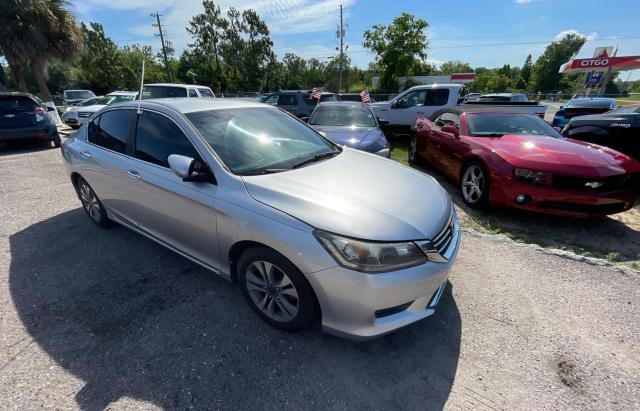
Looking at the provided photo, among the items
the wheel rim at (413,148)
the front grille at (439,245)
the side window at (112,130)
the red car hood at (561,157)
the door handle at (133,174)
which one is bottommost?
the wheel rim at (413,148)

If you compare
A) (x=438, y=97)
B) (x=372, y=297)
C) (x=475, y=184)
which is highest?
(x=438, y=97)

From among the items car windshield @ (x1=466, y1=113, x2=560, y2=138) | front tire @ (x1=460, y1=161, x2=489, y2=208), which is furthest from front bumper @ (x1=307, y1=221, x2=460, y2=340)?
car windshield @ (x1=466, y1=113, x2=560, y2=138)

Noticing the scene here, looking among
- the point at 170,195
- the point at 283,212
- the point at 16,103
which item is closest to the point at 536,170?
the point at 283,212

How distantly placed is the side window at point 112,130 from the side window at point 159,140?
0.79ft

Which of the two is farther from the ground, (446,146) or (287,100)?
(287,100)

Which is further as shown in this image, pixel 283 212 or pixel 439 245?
pixel 439 245

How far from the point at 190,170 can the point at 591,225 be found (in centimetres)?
490

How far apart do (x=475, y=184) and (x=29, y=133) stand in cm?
1077

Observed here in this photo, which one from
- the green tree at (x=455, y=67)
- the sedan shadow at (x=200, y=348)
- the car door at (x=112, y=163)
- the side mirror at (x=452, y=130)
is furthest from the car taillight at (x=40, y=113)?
the green tree at (x=455, y=67)

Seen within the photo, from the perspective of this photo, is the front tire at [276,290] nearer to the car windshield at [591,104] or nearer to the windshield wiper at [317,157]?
the windshield wiper at [317,157]

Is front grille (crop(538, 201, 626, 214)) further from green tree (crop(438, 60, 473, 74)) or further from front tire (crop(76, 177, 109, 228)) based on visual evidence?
green tree (crop(438, 60, 473, 74))

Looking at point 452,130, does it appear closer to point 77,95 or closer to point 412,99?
point 412,99

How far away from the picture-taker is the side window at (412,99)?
9945 millimetres

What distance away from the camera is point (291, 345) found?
7.18ft
